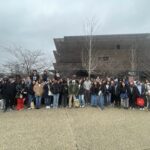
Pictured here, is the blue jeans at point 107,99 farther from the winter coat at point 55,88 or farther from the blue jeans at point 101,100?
the winter coat at point 55,88

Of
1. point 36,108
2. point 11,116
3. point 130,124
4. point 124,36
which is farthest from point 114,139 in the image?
point 124,36

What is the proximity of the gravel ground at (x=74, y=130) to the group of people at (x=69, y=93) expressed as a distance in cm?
154

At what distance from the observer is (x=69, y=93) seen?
1697 centimetres

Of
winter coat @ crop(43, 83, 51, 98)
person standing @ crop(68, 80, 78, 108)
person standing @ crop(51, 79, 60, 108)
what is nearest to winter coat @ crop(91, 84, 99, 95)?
person standing @ crop(68, 80, 78, 108)

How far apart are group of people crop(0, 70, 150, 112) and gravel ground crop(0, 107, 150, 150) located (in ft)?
5.05

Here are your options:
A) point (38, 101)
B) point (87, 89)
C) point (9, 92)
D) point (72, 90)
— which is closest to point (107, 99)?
point (87, 89)

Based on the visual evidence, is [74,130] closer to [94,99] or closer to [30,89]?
[30,89]

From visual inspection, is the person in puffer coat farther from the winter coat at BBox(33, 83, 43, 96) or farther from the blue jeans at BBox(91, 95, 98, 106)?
the blue jeans at BBox(91, 95, 98, 106)

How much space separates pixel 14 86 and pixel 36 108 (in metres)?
1.80

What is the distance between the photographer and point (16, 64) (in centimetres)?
3481

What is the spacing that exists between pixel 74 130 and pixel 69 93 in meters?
6.21

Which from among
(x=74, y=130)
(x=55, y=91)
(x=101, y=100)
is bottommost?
(x=74, y=130)

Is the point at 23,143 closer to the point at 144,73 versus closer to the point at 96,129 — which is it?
the point at 96,129

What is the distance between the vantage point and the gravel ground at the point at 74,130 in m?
8.80
